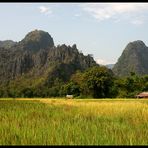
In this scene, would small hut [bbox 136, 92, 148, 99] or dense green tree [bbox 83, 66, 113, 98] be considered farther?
dense green tree [bbox 83, 66, 113, 98]

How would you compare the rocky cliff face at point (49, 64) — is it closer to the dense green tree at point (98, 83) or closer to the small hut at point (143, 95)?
the dense green tree at point (98, 83)

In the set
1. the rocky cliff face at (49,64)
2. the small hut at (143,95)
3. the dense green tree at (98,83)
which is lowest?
the small hut at (143,95)

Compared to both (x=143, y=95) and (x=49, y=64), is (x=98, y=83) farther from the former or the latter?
Result: (x=49, y=64)

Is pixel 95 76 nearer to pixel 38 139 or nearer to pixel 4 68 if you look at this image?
pixel 38 139

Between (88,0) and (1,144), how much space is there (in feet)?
8.69

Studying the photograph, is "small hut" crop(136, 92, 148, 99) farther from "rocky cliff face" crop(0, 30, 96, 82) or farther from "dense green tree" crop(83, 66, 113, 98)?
"rocky cliff face" crop(0, 30, 96, 82)

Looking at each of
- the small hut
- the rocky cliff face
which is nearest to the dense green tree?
the small hut

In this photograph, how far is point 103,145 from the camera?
5.52 metres

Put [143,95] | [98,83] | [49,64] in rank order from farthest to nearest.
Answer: [49,64]
[98,83]
[143,95]

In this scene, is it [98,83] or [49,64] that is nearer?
[98,83]

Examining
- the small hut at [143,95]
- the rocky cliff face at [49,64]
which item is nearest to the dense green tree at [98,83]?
the small hut at [143,95]

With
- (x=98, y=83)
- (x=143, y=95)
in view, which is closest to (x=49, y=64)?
(x=98, y=83)

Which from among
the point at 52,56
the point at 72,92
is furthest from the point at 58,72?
the point at 72,92

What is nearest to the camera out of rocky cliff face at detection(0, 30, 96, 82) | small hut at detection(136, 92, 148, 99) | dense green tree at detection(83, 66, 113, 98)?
small hut at detection(136, 92, 148, 99)
